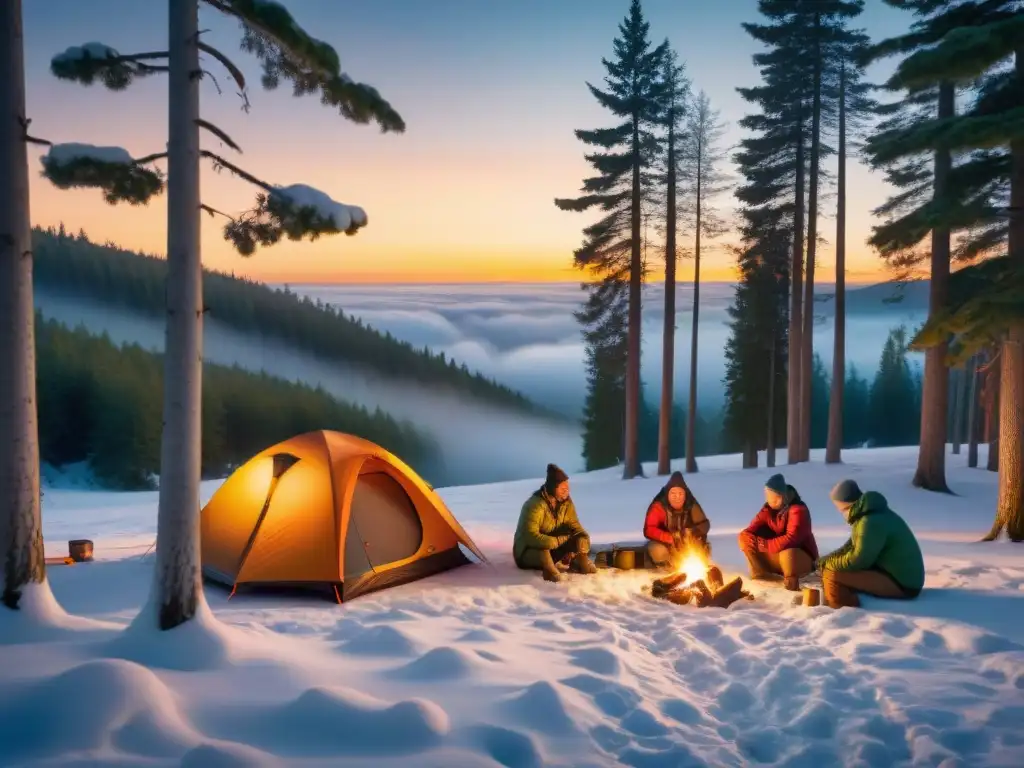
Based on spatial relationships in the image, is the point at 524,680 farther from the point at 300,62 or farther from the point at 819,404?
the point at 819,404

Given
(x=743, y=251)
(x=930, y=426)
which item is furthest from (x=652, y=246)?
(x=930, y=426)

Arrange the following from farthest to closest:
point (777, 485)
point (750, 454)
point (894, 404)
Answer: point (894, 404), point (750, 454), point (777, 485)

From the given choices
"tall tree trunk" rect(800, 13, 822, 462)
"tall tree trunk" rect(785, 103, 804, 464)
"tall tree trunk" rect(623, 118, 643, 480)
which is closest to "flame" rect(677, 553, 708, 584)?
"tall tree trunk" rect(623, 118, 643, 480)

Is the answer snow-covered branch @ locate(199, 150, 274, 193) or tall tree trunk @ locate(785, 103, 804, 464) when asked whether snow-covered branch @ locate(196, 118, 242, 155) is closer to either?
snow-covered branch @ locate(199, 150, 274, 193)

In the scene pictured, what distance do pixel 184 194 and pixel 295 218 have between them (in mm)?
717

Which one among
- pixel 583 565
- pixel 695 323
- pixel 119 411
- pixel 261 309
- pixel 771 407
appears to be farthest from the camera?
pixel 261 309

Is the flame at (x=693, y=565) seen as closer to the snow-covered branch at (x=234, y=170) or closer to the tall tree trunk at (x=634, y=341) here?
the snow-covered branch at (x=234, y=170)

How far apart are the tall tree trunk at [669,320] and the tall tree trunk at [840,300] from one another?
4.53 metres

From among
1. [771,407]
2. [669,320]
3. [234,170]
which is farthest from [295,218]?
[771,407]

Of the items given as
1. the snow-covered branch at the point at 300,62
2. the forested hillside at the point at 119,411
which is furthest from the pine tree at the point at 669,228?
the forested hillside at the point at 119,411

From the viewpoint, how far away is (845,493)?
6.79 m

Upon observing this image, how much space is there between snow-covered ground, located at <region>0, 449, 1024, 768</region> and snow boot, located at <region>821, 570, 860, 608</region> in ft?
0.48

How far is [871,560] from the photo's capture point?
667 cm

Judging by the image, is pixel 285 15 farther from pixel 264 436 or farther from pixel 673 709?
pixel 264 436
